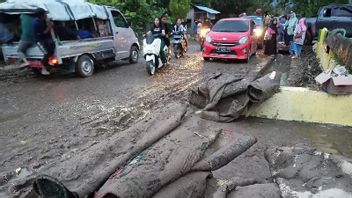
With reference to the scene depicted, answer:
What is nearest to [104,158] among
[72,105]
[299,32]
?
[72,105]

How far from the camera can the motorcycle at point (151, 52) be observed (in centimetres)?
1155

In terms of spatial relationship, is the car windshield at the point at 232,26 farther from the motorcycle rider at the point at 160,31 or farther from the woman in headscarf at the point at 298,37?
the motorcycle rider at the point at 160,31

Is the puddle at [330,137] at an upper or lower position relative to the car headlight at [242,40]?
lower

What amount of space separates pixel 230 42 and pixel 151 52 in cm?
407

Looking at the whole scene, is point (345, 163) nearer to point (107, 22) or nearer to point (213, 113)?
point (213, 113)

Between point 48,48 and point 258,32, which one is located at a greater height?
point 48,48

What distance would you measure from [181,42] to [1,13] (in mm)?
7417

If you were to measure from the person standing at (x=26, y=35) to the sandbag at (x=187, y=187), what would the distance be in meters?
8.73

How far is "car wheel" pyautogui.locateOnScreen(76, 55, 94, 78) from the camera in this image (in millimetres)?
11133

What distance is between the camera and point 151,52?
11.5m

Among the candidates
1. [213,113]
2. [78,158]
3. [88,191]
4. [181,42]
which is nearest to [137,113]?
[213,113]

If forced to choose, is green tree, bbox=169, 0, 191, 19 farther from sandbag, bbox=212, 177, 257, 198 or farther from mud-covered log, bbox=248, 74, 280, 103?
sandbag, bbox=212, 177, 257, 198

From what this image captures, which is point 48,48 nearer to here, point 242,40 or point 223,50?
point 223,50

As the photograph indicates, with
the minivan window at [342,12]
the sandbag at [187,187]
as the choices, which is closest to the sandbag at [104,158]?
the sandbag at [187,187]
